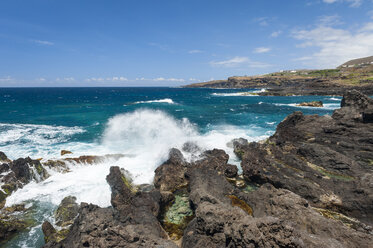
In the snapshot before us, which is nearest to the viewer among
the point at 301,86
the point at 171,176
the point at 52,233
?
the point at 52,233

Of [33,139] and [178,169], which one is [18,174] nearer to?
[178,169]

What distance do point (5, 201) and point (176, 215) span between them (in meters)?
11.9

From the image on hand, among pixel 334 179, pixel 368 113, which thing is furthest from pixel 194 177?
pixel 368 113

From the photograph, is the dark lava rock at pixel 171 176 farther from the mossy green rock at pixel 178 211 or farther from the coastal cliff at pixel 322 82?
the coastal cliff at pixel 322 82

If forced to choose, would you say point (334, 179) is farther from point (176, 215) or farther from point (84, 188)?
point (84, 188)

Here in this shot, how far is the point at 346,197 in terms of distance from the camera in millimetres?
12750

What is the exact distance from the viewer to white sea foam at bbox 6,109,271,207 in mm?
15358

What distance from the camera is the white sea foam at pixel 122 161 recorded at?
15.4 metres

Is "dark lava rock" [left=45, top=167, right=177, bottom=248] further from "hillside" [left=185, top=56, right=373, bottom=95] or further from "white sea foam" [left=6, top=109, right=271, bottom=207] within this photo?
"hillside" [left=185, top=56, right=373, bottom=95]

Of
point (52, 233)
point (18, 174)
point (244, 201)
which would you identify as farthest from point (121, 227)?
point (18, 174)

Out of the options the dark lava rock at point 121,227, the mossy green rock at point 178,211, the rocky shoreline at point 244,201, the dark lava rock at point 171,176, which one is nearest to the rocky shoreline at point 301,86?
the rocky shoreline at point 244,201

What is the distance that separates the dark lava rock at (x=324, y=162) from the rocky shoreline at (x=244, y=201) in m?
0.07

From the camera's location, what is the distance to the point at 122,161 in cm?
2141

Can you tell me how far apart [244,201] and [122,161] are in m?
13.4
